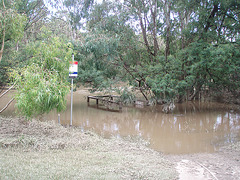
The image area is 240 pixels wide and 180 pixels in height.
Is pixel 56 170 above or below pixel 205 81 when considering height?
below

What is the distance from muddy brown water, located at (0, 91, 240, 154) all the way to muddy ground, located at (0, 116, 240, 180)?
1.26m

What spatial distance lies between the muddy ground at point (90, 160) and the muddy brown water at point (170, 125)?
126cm

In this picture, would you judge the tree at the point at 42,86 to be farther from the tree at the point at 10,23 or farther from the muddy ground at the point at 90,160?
the tree at the point at 10,23

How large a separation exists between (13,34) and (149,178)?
24.4 ft

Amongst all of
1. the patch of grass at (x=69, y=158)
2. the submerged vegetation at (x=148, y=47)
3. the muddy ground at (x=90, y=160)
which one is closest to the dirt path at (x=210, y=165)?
the muddy ground at (x=90, y=160)

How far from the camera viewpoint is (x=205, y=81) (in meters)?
16.0

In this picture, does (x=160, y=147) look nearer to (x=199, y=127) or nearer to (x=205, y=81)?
(x=199, y=127)

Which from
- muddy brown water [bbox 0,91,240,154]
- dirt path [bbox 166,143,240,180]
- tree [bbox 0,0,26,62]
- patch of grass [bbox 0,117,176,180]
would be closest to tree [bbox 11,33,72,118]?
patch of grass [bbox 0,117,176,180]

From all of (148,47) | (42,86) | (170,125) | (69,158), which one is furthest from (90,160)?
(148,47)

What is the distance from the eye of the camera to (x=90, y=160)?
17.6 feet

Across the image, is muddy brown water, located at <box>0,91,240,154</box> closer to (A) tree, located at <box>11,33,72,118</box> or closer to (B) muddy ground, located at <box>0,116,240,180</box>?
(B) muddy ground, located at <box>0,116,240,180</box>

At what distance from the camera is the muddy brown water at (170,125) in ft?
28.2

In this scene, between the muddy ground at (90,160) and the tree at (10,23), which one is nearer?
the muddy ground at (90,160)

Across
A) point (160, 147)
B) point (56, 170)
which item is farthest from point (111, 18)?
point (56, 170)
